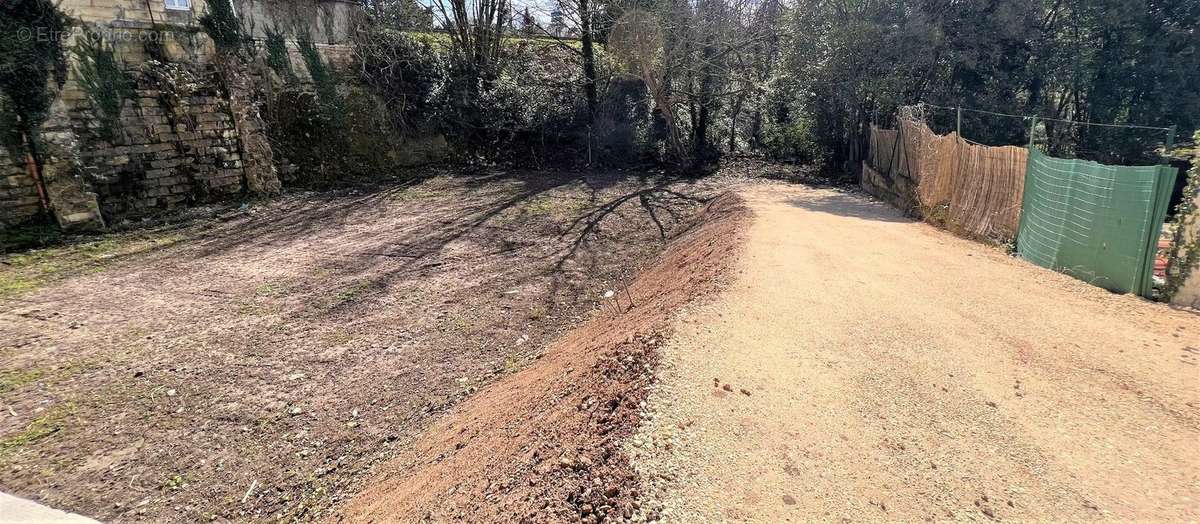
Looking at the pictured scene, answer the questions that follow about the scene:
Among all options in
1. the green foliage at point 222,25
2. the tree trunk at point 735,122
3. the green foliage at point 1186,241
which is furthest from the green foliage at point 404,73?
the green foliage at point 1186,241

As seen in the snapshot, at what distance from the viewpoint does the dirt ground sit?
151 inches

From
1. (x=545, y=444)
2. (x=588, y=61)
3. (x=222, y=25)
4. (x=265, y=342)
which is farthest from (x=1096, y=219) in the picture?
(x=222, y=25)

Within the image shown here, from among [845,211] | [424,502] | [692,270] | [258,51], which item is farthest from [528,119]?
[424,502]

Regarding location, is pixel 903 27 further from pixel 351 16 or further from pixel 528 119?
pixel 351 16

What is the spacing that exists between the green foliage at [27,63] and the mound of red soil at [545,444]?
9.18 meters

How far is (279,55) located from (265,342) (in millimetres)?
8928

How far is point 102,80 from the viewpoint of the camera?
9.20m

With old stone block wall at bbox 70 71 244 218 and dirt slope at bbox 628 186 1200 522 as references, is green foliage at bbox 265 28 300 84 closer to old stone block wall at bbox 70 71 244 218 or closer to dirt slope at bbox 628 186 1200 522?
old stone block wall at bbox 70 71 244 218

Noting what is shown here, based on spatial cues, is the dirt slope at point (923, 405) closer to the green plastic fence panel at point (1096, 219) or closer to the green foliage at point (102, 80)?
the green plastic fence panel at point (1096, 219)

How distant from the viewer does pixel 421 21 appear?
15.3m

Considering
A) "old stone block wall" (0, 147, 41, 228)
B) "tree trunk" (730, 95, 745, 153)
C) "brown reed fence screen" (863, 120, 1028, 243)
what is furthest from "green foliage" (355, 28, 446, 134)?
"brown reed fence screen" (863, 120, 1028, 243)

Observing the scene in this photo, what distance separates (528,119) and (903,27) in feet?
29.1

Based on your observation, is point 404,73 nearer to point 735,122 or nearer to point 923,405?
point 735,122

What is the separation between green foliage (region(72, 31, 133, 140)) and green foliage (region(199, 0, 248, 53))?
175 cm
